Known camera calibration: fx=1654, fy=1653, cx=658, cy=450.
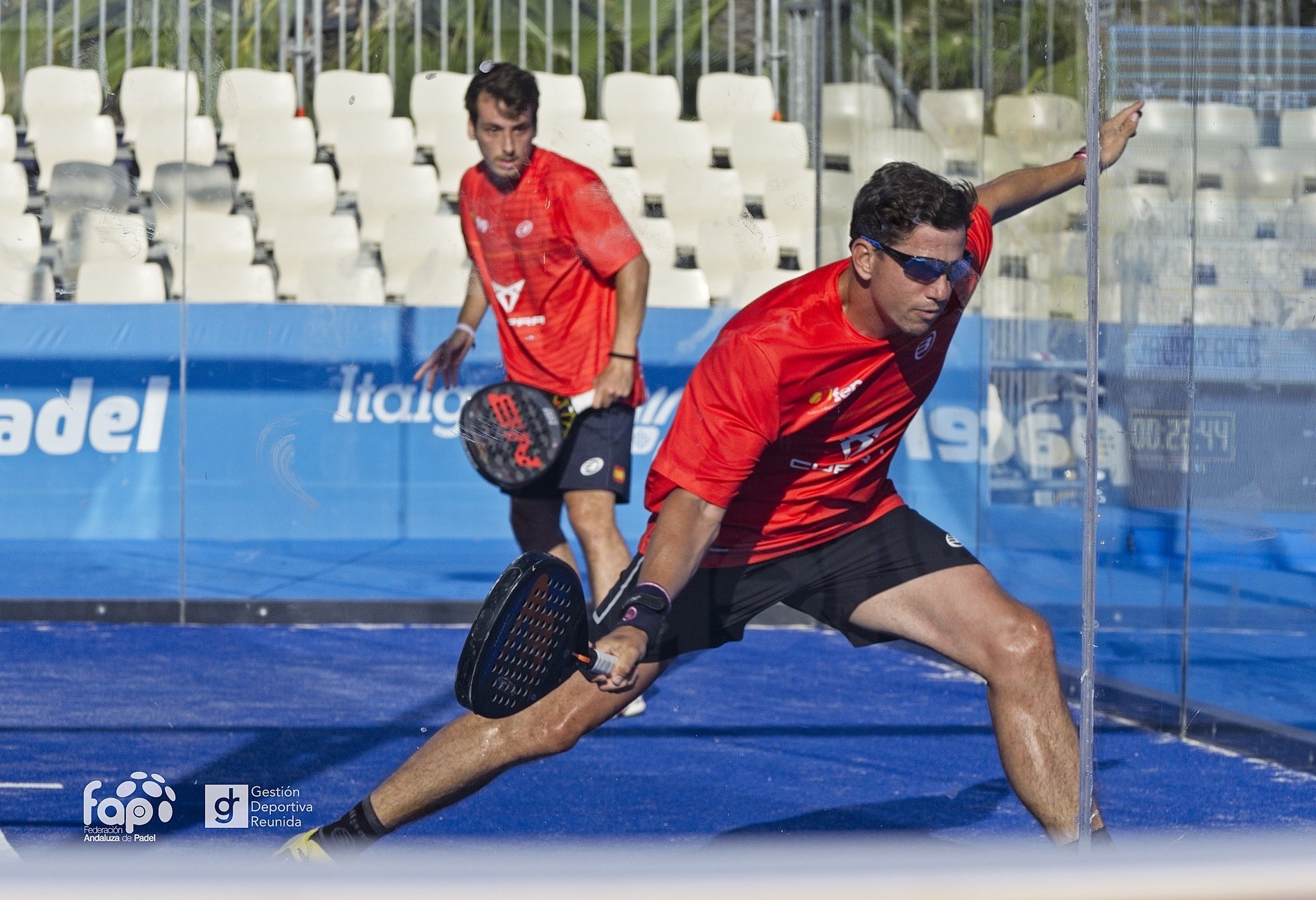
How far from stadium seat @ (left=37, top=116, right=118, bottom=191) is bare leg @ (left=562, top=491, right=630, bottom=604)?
1622mm

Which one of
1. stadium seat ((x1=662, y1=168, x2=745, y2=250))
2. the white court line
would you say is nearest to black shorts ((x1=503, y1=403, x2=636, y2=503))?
stadium seat ((x1=662, y1=168, x2=745, y2=250))

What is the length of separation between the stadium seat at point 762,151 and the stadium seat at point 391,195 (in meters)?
1.46

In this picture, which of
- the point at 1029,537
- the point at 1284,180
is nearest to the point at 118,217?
the point at 1029,537

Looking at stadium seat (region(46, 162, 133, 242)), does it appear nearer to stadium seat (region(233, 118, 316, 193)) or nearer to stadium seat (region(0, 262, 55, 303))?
stadium seat (region(0, 262, 55, 303))

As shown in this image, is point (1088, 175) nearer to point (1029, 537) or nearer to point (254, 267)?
point (1029, 537)

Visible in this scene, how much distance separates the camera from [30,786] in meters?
3.68

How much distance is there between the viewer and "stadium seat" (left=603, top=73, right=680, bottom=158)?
5227mm

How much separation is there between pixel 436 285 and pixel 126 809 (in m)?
3.20

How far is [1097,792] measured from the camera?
381cm

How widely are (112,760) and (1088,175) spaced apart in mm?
2740

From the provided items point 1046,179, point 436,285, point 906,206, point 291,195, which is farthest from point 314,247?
point 906,206

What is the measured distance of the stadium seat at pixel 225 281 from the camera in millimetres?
6047

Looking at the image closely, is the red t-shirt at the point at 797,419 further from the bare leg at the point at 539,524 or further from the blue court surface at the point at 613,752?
the bare leg at the point at 539,524

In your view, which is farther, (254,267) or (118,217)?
(254,267)
